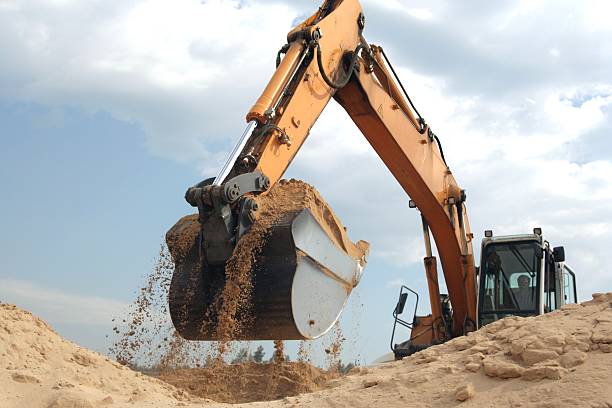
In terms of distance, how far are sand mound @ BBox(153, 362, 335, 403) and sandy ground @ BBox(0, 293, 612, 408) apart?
0.92 m

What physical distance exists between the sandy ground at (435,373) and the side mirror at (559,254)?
2671 mm

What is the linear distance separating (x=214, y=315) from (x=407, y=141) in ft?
12.4

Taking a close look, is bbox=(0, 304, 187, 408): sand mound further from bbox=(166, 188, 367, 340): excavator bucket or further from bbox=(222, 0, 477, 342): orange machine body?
bbox=(222, 0, 477, 342): orange machine body

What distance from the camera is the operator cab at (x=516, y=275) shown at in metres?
8.46

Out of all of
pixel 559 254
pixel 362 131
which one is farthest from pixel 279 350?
pixel 559 254

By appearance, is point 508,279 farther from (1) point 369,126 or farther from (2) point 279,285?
(2) point 279,285

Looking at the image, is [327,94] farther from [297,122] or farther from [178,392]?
[178,392]

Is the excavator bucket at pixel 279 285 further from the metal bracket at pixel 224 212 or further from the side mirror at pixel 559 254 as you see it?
the side mirror at pixel 559 254

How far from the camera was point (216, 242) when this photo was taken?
19.2 feet

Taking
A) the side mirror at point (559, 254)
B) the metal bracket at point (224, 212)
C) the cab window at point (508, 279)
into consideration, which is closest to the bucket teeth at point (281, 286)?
the metal bracket at point (224, 212)

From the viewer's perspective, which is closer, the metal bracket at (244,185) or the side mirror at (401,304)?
the metal bracket at (244,185)

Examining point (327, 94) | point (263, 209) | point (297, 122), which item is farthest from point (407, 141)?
point (263, 209)

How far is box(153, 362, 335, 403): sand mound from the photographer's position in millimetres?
7262

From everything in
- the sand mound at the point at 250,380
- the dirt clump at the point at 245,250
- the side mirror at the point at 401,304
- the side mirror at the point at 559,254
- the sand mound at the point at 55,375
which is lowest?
the sand mound at the point at 55,375
